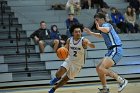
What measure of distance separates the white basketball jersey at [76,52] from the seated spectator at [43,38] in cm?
369

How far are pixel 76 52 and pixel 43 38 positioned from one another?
4.28 meters

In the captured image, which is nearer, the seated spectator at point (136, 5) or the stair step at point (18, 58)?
the stair step at point (18, 58)

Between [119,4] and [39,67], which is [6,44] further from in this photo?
[119,4]

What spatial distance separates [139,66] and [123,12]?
386 cm

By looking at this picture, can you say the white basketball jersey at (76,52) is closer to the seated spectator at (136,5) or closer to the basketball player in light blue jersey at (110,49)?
the basketball player in light blue jersey at (110,49)

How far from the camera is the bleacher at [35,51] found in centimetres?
1164

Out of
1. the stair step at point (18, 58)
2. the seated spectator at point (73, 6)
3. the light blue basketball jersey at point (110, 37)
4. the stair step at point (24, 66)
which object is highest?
the seated spectator at point (73, 6)

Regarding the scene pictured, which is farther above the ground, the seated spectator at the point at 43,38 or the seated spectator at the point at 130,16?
the seated spectator at the point at 130,16

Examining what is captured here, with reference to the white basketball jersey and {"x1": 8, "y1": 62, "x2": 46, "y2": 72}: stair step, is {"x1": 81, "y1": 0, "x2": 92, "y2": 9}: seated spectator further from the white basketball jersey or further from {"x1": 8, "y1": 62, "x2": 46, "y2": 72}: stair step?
the white basketball jersey

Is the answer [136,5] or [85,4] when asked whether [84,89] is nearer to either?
[85,4]

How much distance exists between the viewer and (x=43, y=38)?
12812mm

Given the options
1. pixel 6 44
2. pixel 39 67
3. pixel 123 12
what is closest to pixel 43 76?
pixel 39 67

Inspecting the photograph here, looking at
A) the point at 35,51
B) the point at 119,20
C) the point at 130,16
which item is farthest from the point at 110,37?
the point at 130,16

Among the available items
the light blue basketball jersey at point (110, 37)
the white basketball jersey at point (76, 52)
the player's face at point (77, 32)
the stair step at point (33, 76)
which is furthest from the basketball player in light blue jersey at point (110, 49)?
the stair step at point (33, 76)
